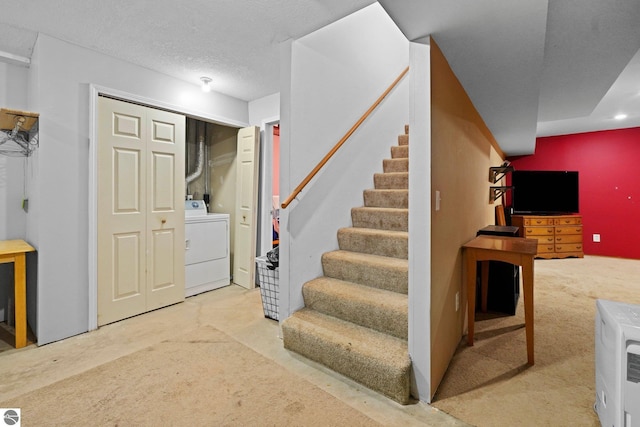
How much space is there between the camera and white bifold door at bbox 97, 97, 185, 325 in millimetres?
2654

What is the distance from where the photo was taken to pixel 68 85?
7.89 ft

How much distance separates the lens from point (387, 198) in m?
2.96

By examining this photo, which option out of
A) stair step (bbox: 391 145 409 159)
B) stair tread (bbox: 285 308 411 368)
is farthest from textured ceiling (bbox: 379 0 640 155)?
stair tread (bbox: 285 308 411 368)

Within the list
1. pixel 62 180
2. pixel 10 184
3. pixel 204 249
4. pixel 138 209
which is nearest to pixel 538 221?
pixel 204 249

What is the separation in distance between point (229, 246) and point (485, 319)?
295 cm

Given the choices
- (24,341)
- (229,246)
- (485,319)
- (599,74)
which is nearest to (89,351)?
(24,341)

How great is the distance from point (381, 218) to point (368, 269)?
2.03ft

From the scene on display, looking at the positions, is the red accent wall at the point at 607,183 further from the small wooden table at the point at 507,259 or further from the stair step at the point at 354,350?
the stair step at the point at 354,350

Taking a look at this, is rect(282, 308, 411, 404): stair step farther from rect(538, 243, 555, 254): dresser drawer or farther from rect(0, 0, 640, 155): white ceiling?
rect(538, 243, 555, 254): dresser drawer

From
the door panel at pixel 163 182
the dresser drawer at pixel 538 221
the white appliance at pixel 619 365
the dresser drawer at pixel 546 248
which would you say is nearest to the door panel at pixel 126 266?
the door panel at pixel 163 182

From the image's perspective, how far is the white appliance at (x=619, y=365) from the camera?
1143mm

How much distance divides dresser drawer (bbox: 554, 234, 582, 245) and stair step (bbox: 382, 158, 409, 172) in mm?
3890

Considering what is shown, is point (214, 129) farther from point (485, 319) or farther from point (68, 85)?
point (485, 319)

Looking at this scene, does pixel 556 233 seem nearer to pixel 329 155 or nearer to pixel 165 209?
pixel 329 155
